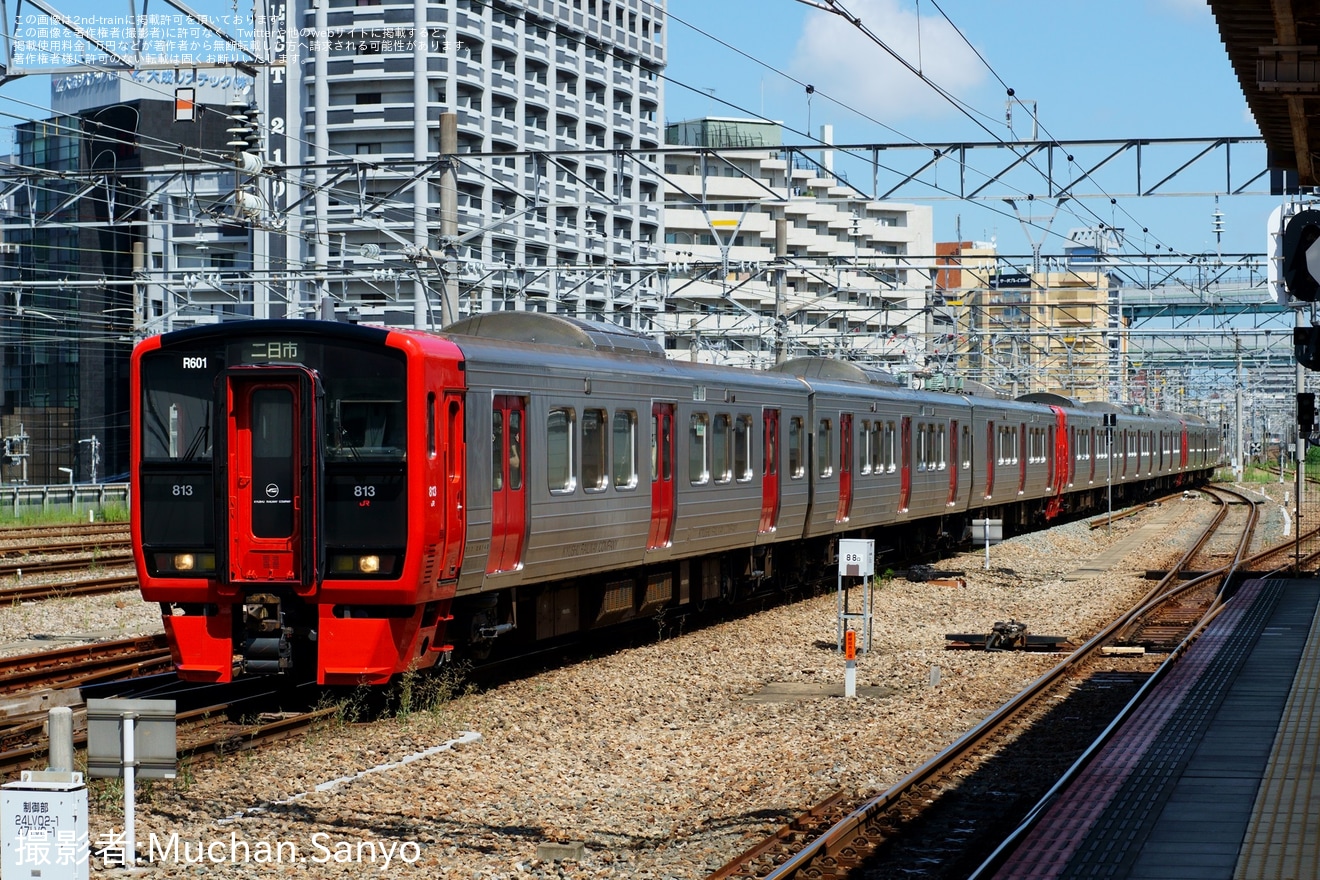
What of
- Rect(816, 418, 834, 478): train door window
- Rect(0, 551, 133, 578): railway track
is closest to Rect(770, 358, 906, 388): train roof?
Rect(816, 418, 834, 478): train door window

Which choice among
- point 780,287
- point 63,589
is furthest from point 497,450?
point 780,287

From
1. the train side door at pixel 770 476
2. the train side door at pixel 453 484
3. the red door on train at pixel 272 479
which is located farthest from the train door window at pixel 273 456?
the train side door at pixel 770 476

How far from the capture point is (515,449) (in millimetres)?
12891

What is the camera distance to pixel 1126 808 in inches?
343

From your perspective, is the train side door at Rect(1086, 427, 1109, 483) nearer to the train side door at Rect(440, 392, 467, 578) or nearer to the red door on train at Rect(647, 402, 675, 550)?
the red door on train at Rect(647, 402, 675, 550)

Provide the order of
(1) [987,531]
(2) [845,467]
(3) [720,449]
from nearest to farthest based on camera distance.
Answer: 1. (3) [720,449]
2. (2) [845,467]
3. (1) [987,531]

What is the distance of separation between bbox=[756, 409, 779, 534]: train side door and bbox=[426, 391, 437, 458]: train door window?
26.1 feet

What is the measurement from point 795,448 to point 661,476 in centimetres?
443

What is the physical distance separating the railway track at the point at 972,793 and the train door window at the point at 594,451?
4.04m

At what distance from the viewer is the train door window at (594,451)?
14180 mm

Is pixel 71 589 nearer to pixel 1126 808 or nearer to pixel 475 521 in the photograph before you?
pixel 475 521

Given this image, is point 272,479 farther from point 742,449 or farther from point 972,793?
point 742,449

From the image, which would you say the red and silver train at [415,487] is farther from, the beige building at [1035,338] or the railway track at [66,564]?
the beige building at [1035,338]

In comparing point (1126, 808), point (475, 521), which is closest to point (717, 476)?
point (475, 521)
